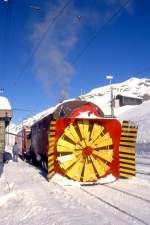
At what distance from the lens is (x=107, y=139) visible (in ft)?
42.8

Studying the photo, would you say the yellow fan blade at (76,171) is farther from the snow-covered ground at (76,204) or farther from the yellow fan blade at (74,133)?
the yellow fan blade at (74,133)

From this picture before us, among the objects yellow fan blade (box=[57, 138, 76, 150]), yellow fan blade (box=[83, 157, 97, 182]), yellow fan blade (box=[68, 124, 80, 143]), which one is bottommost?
yellow fan blade (box=[83, 157, 97, 182])

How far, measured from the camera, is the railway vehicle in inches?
496

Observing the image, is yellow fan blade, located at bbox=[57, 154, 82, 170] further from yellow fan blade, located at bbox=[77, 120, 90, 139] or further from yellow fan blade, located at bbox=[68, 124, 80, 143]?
yellow fan blade, located at bbox=[77, 120, 90, 139]

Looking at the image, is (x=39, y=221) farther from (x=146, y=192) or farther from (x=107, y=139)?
(x=107, y=139)

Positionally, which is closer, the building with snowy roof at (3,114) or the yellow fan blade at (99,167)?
the yellow fan blade at (99,167)

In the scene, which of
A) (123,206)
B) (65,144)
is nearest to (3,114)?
(65,144)

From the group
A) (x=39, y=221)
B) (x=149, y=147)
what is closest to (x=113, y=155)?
(x=39, y=221)

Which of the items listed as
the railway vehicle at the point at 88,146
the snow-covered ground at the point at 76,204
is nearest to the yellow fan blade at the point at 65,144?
the railway vehicle at the point at 88,146

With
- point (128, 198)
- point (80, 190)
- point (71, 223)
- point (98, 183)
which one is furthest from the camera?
point (98, 183)

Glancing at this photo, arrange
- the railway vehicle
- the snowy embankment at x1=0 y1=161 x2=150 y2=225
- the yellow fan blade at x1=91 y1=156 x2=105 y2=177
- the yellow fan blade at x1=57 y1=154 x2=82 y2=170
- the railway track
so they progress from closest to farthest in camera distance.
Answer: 1. the snowy embankment at x1=0 y1=161 x2=150 y2=225
2. the railway track
3. the yellow fan blade at x1=57 y1=154 x2=82 y2=170
4. the railway vehicle
5. the yellow fan blade at x1=91 y1=156 x2=105 y2=177

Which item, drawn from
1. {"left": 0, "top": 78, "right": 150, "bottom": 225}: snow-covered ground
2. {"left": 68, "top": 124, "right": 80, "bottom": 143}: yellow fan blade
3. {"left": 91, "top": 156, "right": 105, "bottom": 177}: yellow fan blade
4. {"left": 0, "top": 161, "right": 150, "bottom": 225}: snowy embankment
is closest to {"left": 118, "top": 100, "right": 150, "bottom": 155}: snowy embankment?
{"left": 91, "top": 156, "right": 105, "bottom": 177}: yellow fan blade

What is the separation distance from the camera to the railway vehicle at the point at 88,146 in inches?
496

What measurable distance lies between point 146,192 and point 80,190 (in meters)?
2.18
